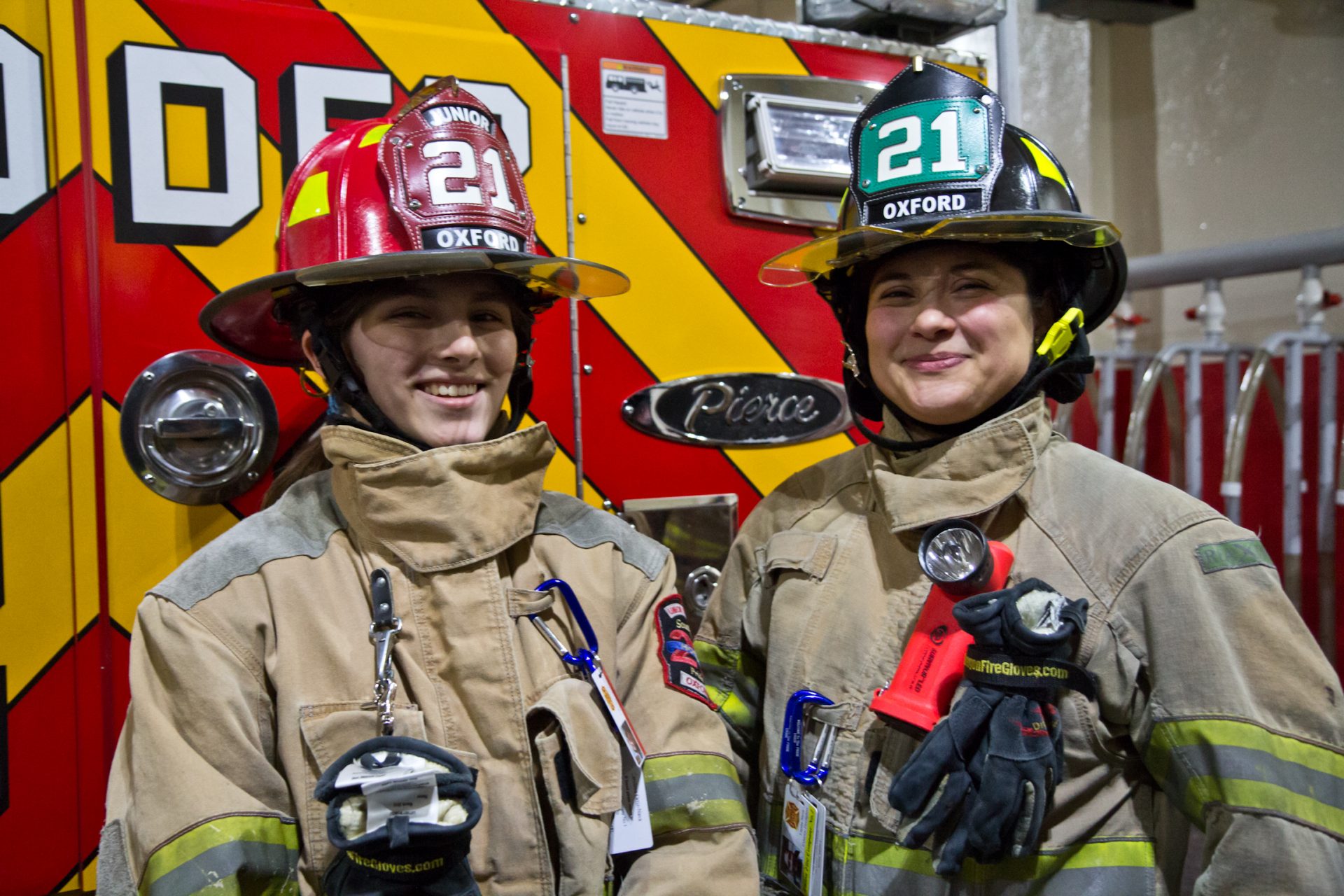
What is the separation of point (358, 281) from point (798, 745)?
94 centimetres

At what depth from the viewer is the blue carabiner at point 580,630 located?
5.10 feet

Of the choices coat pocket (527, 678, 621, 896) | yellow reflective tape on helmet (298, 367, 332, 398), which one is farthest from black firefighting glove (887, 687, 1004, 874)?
yellow reflective tape on helmet (298, 367, 332, 398)

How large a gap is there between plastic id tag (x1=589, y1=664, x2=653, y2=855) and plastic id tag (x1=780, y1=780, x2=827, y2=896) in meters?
0.22

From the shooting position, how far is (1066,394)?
5.83 feet

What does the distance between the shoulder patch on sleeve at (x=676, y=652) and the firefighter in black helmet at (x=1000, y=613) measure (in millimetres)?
137

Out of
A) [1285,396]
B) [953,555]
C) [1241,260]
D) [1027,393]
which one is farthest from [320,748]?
[1241,260]

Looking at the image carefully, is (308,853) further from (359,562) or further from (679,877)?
(679,877)

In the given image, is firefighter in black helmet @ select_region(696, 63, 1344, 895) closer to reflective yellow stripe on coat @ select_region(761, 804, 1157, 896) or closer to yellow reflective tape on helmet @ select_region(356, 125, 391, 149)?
reflective yellow stripe on coat @ select_region(761, 804, 1157, 896)

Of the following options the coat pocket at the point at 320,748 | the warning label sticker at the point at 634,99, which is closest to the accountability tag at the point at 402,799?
the coat pocket at the point at 320,748

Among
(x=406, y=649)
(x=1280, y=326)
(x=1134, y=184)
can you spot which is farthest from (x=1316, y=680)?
(x=1134, y=184)

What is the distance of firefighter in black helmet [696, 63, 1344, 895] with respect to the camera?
54.1 inches

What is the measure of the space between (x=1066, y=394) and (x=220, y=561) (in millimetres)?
1299

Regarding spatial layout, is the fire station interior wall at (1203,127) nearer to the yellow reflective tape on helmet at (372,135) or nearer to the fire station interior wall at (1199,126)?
the fire station interior wall at (1199,126)

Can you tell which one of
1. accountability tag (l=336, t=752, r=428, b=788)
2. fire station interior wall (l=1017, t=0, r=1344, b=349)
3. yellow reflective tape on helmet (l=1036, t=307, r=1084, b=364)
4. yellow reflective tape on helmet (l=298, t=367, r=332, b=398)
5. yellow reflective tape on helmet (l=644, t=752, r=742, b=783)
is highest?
fire station interior wall (l=1017, t=0, r=1344, b=349)
